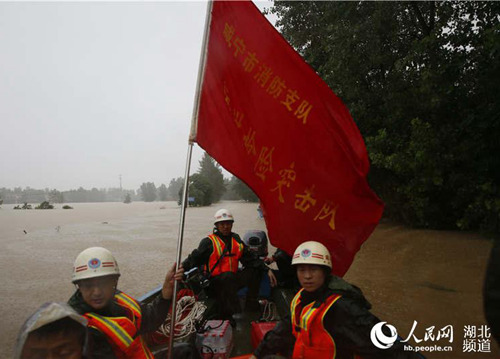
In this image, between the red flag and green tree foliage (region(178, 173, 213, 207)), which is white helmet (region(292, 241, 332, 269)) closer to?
the red flag

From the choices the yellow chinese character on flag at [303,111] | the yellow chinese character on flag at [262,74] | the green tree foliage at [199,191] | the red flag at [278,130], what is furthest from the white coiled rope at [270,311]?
the green tree foliage at [199,191]

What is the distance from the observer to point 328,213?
9.55ft

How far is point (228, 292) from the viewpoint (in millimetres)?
4504

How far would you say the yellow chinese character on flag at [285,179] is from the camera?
9.71ft

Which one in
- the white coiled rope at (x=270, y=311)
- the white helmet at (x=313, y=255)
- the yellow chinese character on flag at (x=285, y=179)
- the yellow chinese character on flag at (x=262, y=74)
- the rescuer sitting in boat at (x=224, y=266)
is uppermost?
the yellow chinese character on flag at (x=262, y=74)

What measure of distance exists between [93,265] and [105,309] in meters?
0.29

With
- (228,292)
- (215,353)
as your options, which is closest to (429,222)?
(228,292)

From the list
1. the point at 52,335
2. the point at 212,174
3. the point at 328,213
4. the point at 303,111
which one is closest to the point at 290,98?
the point at 303,111

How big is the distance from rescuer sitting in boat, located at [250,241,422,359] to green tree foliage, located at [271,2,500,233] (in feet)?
30.7

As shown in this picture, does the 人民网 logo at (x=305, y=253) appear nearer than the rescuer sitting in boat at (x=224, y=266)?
Yes

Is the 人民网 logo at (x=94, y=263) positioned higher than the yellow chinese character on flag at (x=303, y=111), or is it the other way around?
the yellow chinese character on flag at (x=303, y=111)

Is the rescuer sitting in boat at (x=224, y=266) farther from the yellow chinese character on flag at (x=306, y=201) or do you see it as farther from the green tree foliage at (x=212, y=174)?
the green tree foliage at (x=212, y=174)


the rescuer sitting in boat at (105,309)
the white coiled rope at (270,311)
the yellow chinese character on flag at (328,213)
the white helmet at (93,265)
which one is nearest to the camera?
the rescuer sitting in boat at (105,309)

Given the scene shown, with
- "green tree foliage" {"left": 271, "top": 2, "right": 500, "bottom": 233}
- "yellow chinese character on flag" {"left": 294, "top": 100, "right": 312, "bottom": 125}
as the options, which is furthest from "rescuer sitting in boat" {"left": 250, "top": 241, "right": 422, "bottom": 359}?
"green tree foliage" {"left": 271, "top": 2, "right": 500, "bottom": 233}
